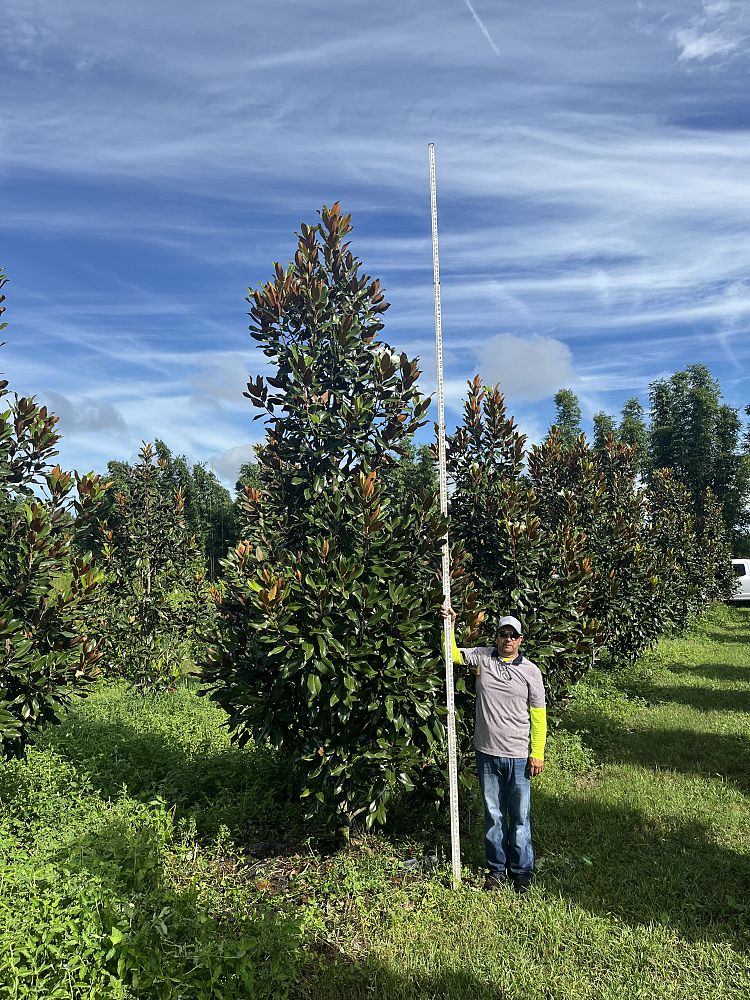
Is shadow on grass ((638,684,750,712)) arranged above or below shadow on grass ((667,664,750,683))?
above

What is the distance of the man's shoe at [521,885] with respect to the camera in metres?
4.71

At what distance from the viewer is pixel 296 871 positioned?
5.03 metres

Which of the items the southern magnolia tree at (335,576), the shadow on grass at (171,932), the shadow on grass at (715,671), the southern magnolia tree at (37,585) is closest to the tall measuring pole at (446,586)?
the southern magnolia tree at (335,576)

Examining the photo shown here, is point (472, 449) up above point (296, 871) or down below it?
above

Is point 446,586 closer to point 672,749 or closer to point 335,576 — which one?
point 335,576

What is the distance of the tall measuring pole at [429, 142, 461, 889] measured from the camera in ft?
15.8

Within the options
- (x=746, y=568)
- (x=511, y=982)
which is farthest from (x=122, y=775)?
(x=746, y=568)

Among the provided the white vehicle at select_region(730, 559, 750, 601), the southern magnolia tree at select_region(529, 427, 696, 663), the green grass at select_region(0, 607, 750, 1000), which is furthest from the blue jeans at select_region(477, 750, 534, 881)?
the white vehicle at select_region(730, 559, 750, 601)

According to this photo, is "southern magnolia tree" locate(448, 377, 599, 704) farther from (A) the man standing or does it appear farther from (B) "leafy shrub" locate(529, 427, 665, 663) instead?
(B) "leafy shrub" locate(529, 427, 665, 663)

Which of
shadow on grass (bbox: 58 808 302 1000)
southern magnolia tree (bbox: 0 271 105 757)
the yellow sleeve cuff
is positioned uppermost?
southern magnolia tree (bbox: 0 271 105 757)

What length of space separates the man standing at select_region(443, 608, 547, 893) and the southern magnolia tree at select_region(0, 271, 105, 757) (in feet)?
10.5

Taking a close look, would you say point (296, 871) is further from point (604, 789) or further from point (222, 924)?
point (604, 789)

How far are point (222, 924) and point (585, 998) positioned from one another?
7.14 ft

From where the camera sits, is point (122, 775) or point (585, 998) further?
point (122, 775)
